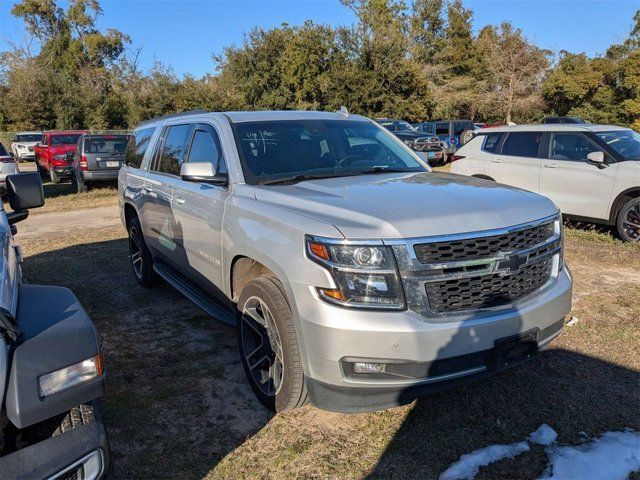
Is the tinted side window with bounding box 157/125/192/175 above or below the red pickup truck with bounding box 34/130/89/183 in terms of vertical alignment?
above

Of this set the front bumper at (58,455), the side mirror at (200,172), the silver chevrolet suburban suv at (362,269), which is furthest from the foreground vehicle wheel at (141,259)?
the front bumper at (58,455)

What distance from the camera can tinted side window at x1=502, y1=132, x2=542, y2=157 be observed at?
8.77 metres

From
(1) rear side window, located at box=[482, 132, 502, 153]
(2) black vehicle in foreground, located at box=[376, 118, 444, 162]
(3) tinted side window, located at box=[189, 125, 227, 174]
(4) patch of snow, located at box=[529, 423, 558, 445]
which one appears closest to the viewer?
(4) patch of snow, located at box=[529, 423, 558, 445]

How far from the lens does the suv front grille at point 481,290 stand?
2635 mm

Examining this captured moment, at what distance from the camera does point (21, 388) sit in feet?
5.99

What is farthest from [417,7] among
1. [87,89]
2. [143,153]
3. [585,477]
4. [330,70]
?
[585,477]

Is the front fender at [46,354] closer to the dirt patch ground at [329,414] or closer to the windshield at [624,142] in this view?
the dirt patch ground at [329,414]

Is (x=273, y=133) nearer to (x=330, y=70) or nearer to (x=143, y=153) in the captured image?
(x=143, y=153)

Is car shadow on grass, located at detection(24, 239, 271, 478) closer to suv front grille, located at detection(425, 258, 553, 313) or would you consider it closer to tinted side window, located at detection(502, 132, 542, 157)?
suv front grille, located at detection(425, 258, 553, 313)

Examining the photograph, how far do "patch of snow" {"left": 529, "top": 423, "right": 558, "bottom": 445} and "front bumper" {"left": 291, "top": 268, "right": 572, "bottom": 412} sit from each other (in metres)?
0.62

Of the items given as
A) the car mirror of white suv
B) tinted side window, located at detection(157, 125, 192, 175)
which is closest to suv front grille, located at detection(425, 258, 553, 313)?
tinted side window, located at detection(157, 125, 192, 175)

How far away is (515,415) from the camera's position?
3.23 m

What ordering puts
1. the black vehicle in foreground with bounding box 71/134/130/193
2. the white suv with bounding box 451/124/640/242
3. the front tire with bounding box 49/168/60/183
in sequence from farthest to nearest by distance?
the front tire with bounding box 49/168/60/183, the black vehicle in foreground with bounding box 71/134/130/193, the white suv with bounding box 451/124/640/242

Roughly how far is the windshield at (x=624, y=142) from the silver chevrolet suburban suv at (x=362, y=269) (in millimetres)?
5319
